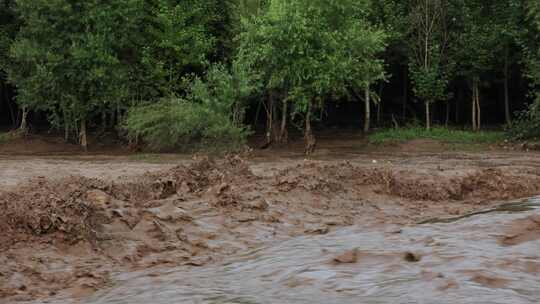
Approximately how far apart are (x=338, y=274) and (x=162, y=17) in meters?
23.0

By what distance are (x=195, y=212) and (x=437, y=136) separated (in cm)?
2117

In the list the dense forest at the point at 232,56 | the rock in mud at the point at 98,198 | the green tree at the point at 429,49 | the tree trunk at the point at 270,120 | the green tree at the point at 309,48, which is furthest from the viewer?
the green tree at the point at 429,49

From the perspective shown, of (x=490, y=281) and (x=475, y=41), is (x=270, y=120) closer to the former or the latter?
(x=475, y=41)

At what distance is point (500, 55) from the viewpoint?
3253 centimetres

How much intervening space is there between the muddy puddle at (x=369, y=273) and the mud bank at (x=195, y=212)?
40 cm

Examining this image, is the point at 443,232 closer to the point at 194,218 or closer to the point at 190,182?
the point at 194,218

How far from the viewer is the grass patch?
95.6ft

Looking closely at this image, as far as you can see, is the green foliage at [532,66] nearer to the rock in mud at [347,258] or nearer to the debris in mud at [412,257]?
the debris in mud at [412,257]

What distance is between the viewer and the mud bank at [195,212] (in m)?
8.05

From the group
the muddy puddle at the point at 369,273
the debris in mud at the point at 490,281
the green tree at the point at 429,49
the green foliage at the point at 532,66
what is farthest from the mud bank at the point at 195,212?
the green tree at the point at 429,49

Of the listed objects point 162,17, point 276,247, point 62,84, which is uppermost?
point 162,17

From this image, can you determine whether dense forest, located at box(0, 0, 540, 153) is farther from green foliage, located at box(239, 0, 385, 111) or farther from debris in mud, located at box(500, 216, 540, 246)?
debris in mud, located at box(500, 216, 540, 246)

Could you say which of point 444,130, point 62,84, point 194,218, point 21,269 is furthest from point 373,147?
point 21,269

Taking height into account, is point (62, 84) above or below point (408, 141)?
above
